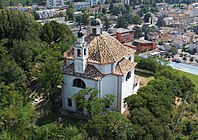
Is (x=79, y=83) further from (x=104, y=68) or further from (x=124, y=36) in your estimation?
(x=124, y=36)

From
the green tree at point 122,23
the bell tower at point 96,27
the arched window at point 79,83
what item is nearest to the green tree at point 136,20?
the green tree at point 122,23

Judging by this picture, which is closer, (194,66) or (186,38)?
(194,66)

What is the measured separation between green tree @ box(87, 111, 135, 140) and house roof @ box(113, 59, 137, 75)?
5694mm

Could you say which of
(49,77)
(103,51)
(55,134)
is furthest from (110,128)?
(103,51)

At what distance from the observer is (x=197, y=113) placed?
37.6 metres

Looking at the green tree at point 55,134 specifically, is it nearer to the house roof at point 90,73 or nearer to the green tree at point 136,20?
the house roof at point 90,73

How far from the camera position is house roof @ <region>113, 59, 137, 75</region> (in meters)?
31.1

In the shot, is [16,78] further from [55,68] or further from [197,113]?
[197,113]

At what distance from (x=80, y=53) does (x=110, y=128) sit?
8731 millimetres

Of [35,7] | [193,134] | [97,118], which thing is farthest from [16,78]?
[35,7]

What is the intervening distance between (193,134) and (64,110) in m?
14.7

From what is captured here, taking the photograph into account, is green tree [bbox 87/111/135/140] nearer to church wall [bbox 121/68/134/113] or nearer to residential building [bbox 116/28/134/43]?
church wall [bbox 121/68/134/113]

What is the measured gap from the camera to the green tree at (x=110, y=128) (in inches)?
1014

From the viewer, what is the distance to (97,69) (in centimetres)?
3088
